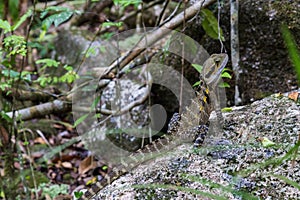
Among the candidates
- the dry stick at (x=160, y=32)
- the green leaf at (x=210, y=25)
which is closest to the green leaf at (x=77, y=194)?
the dry stick at (x=160, y=32)

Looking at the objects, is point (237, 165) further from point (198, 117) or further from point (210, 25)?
point (210, 25)

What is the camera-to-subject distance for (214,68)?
3760 mm

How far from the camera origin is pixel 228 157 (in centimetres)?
301

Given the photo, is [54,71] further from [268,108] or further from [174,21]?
[268,108]

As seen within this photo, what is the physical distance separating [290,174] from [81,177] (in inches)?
156

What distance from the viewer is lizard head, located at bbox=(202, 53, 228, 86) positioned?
3.74 metres

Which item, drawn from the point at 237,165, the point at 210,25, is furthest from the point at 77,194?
the point at 210,25

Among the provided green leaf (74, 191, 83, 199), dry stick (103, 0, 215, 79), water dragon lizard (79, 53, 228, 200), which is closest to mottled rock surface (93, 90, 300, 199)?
water dragon lizard (79, 53, 228, 200)

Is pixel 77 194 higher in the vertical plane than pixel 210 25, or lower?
lower

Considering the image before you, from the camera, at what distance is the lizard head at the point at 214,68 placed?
374cm

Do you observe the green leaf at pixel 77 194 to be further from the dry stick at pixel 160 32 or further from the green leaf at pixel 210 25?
the green leaf at pixel 210 25

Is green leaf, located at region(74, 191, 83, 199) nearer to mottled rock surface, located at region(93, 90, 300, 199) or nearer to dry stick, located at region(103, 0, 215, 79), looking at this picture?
mottled rock surface, located at region(93, 90, 300, 199)

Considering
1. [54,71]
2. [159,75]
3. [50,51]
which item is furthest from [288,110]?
[50,51]

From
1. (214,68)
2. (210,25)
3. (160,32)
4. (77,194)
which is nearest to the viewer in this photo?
(77,194)
